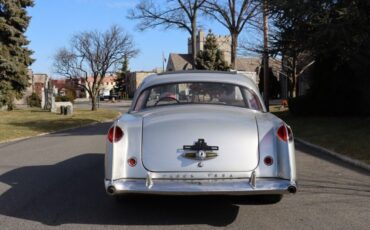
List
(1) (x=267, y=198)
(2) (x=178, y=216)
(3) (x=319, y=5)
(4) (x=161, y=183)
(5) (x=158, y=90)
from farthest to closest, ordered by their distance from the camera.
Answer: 1. (3) (x=319, y=5)
2. (5) (x=158, y=90)
3. (1) (x=267, y=198)
4. (2) (x=178, y=216)
5. (4) (x=161, y=183)

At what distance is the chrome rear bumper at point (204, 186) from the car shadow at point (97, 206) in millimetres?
583

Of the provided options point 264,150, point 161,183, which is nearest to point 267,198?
point 264,150

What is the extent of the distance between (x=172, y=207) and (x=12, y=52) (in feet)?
121

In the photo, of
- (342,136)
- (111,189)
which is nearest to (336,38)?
(342,136)

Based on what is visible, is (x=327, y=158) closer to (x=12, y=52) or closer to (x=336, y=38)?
(x=336, y=38)

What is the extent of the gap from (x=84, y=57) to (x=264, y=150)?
157 ft

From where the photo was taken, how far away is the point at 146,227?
6125mm

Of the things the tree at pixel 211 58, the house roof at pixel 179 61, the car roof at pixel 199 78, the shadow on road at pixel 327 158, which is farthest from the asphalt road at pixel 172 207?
the house roof at pixel 179 61

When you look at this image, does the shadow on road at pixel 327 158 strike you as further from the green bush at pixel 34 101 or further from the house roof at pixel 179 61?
the house roof at pixel 179 61

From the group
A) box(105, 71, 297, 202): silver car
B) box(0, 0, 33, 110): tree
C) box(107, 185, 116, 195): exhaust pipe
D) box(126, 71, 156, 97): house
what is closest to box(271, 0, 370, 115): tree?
box(105, 71, 297, 202): silver car

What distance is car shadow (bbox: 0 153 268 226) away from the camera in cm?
649

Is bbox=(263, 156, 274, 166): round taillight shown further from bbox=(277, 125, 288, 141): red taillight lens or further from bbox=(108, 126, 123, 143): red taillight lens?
bbox=(108, 126, 123, 143): red taillight lens

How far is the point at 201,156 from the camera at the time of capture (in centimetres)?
600

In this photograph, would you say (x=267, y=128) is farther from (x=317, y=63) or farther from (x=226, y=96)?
(x=317, y=63)
